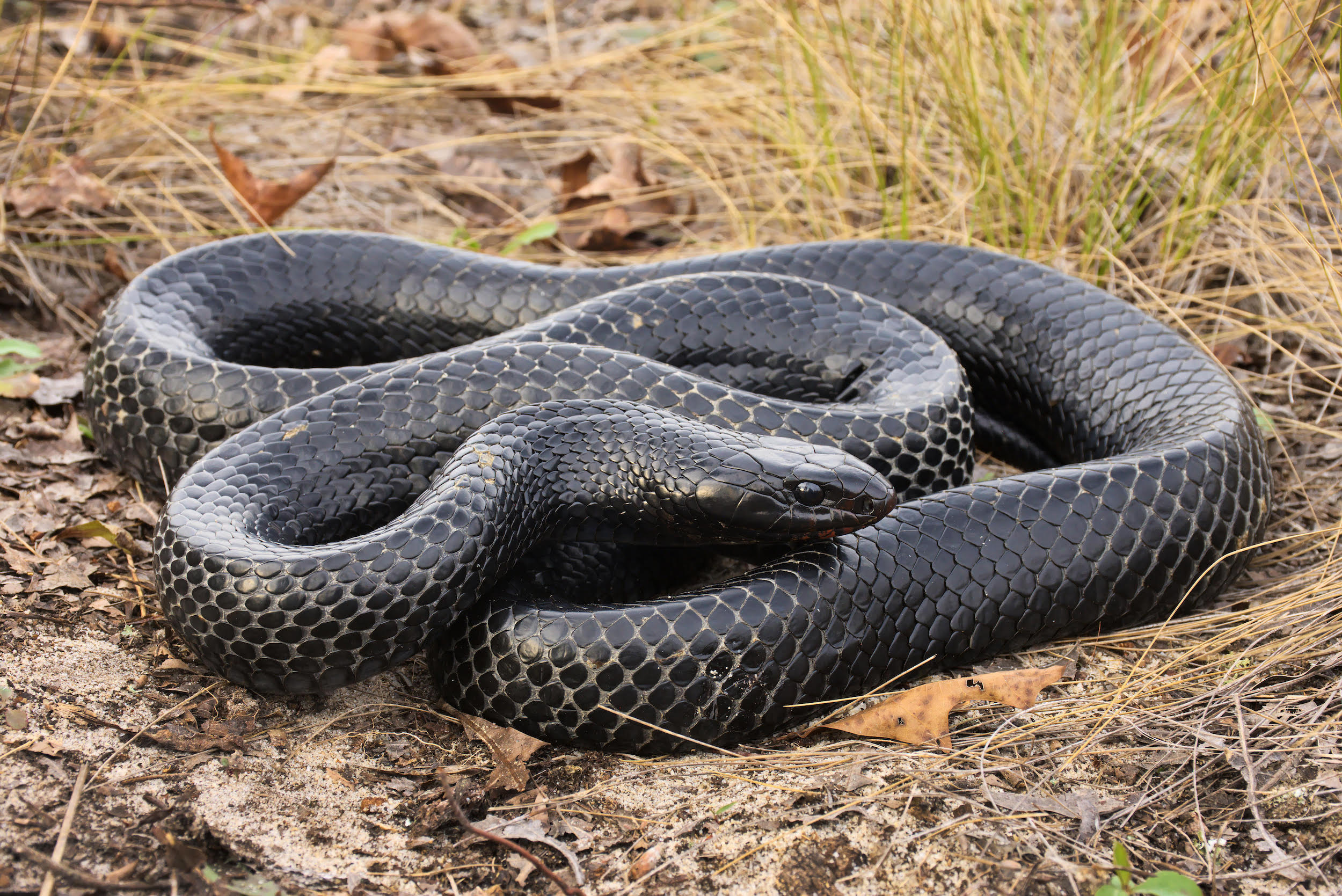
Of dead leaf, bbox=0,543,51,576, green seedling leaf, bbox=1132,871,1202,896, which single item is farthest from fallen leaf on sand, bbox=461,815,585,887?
dead leaf, bbox=0,543,51,576

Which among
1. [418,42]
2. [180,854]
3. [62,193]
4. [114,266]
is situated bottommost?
[180,854]

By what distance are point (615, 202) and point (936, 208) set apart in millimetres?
1942

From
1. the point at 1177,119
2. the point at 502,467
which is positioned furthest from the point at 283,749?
the point at 1177,119

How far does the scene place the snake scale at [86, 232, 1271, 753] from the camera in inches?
124

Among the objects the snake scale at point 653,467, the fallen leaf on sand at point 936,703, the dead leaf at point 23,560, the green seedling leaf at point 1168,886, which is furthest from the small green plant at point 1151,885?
the dead leaf at point 23,560

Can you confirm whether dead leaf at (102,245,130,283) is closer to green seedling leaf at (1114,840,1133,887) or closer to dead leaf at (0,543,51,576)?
dead leaf at (0,543,51,576)

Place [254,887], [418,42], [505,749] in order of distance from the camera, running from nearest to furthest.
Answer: [254,887], [505,749], [418,42]

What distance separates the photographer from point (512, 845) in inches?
106

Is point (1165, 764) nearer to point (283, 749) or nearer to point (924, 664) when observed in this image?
point (924, 664)

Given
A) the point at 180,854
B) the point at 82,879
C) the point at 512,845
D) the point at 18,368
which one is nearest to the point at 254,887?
the point at 180,854

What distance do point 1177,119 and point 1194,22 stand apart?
140 centimetres

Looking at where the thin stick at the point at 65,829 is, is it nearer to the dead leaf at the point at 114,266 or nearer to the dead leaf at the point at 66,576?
the dead leaf at the point at 66,576

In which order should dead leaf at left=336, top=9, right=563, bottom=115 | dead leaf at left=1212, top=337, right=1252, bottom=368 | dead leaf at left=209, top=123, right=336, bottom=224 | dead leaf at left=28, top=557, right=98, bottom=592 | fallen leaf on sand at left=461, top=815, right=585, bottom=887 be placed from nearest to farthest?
fallen leaf on sand at left=461, top=815, right=585, bottom=887, dead leaf at left=28, top=557, right=98, bottom=592, dead leaf at left=1212, top=337, right=1252, bottom=368, dead leaf at left=209, top=123, right=336, bottom=224, dead leaf at left=336, top=9, right=563, bottom=115

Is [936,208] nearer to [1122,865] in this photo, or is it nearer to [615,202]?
[615,202]
